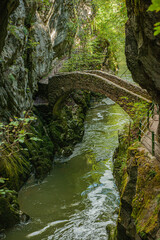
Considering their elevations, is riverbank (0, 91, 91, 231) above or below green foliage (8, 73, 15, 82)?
below

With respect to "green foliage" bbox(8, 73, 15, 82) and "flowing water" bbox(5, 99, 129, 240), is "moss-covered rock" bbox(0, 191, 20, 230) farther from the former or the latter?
"green foliage" bbox(8, 73, 15, 82)

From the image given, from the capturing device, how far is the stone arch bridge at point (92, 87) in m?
9.80

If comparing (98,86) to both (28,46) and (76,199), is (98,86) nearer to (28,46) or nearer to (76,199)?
(28,46)

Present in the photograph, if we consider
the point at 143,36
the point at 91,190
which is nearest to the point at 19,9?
the point at 143,36

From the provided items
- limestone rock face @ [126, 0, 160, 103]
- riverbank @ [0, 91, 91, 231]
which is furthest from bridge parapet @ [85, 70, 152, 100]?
limestone rock face @ [126, 0, 160, 103]

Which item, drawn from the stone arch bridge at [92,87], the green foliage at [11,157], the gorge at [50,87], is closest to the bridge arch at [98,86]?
the stone arch bridge at [92,87]

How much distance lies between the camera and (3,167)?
771 cm

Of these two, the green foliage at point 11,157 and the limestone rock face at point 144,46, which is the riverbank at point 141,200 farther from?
the green foliage at point 11,157

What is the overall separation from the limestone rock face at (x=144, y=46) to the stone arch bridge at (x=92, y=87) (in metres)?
4.39

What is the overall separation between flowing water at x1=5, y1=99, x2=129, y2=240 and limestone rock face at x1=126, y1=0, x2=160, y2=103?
4937 mm

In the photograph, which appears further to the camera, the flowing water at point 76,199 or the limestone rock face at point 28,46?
the limestone rock face at point 28,46

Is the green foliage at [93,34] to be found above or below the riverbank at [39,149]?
above

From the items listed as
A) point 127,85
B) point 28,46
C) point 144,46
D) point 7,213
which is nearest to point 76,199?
point 7,213

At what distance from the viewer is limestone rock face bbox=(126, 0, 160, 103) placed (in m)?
3.46
